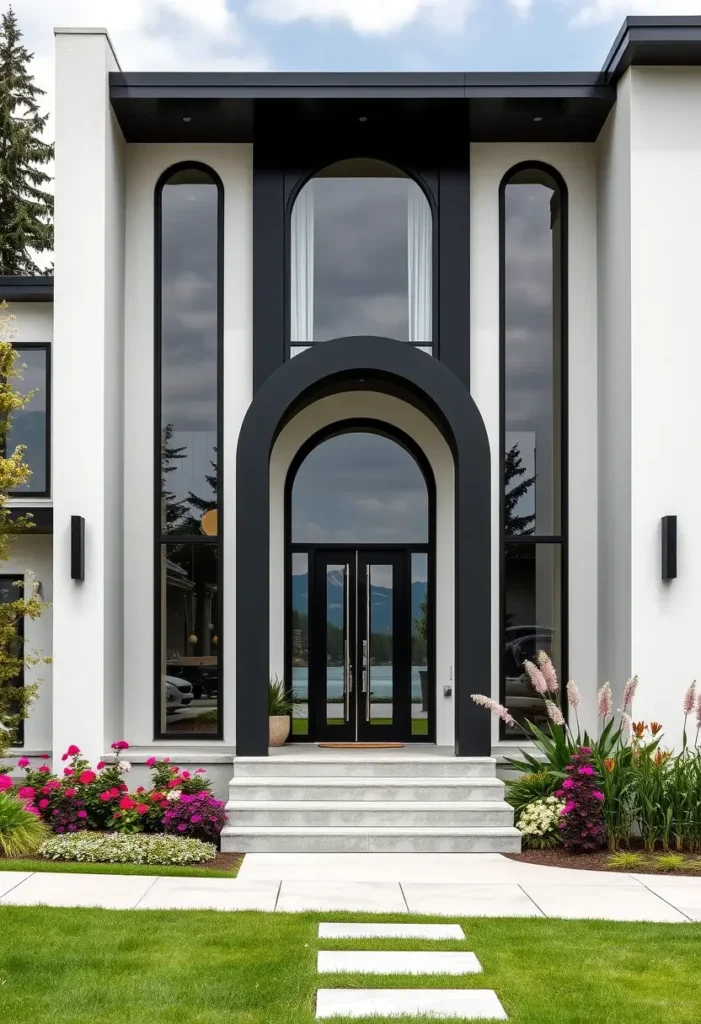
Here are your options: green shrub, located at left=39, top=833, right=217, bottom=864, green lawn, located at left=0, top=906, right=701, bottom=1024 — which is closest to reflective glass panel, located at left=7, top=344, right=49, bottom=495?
green shrub, located at left=39, top=833, right=217, bottom=864

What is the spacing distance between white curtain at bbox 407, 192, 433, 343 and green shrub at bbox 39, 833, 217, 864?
6.50 m

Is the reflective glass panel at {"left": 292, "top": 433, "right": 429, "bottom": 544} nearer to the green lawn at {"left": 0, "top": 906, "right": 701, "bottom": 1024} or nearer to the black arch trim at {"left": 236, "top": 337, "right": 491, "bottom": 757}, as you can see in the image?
the black arch trim at {"left": 236, "top": 337, "right": 491, "bottom": 757}

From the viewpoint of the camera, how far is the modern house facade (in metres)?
12.0

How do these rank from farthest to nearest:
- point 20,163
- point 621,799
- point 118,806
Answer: point 20,163
point 118,806
point 621,799

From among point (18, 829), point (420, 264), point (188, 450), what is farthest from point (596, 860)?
point (420, 264)

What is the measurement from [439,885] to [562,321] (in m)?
7.25

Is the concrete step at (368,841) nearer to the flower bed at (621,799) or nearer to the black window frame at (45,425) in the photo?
the flower bed at (621,799)

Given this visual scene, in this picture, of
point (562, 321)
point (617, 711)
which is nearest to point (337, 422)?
point (562, 321)

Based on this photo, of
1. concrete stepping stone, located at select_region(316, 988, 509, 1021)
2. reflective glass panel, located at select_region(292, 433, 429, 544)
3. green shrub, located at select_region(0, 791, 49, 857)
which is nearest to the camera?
concrete stepping stone, located at select_region(316, 988, 509, 1021)

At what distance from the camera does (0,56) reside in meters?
29.8

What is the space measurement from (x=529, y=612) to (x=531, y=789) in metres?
2.60

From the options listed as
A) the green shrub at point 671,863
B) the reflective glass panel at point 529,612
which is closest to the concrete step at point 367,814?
the green shrub at point 671,863

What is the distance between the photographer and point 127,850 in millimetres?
9781

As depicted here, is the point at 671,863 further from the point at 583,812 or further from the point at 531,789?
the point at 531,789
